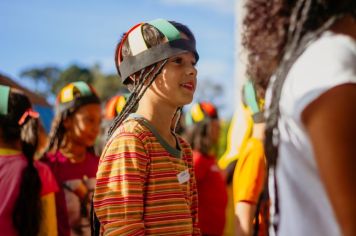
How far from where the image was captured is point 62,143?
3.78 meters

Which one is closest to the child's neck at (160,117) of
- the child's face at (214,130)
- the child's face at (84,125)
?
the child's face at (84,125)

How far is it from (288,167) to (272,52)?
0.91 ft

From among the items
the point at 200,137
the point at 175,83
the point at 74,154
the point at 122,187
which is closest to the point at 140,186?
the point at 122,187

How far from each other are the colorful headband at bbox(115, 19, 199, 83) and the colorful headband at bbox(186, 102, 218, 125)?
9.82ft

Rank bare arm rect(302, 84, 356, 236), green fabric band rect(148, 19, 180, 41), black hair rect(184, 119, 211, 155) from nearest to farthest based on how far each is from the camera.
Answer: bare arm rect(302, 84, 356, 236) → green fabric band rect(148, 19, 180, 41) → black hair rect(184, 119, 211, 155)

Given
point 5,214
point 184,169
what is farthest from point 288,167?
point 5,214

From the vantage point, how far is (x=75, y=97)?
386 centimetres

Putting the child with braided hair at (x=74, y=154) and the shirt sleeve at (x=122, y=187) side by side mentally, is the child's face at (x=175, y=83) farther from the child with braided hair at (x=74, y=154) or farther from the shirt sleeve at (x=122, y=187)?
the child with braided hair at (x=74, y=154)

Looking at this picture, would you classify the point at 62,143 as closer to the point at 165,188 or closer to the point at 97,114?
the point at 97,114

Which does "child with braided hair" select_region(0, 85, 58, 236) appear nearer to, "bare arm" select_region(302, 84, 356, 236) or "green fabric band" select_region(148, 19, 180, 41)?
"green fabric band" select_region(148, 19, 180, 41)

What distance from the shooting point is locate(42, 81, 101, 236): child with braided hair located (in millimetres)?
3551

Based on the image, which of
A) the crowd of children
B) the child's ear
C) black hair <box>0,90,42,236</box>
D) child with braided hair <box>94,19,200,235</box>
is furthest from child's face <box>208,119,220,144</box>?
child with braided hair <box>94,19,200,235</box>

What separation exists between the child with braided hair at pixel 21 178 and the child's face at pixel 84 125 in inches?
26.9

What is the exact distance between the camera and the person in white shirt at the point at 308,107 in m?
1.09
